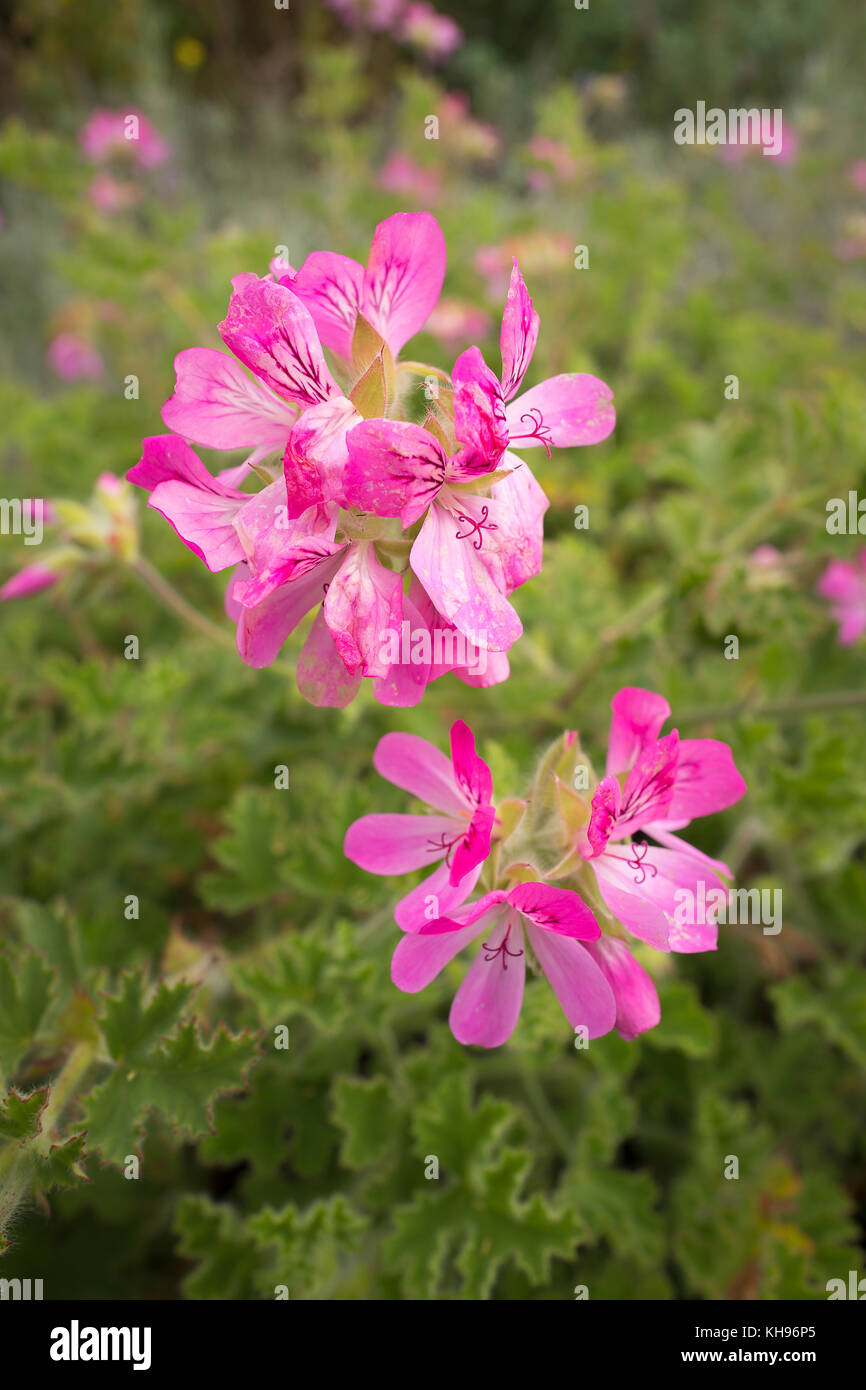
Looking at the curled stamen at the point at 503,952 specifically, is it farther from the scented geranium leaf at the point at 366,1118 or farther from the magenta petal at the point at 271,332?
the scented geranium leaf at the point at 366,1118

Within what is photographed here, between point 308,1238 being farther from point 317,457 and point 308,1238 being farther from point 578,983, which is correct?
point 317,457

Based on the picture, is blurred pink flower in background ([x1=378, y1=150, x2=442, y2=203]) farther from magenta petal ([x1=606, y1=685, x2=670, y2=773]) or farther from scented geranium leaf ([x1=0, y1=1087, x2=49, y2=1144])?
scented geranium leaf ([x1=0, y1=1087, x2=49, y2=1144])

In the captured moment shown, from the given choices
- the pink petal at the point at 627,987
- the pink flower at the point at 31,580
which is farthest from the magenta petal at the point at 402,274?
the pink flower at the point at 31,580

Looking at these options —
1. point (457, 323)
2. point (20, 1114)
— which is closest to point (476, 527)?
point (20, 1114)

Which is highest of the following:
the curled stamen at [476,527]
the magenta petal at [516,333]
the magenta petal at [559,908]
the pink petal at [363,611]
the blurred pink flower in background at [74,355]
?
the blurred pink flower in background at [74,355]

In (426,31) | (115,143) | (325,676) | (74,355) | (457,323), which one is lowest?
(325,676)

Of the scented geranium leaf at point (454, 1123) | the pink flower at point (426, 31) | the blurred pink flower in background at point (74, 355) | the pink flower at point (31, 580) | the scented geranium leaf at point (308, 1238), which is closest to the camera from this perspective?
the scented geranium leaf at point (308, 1238)
